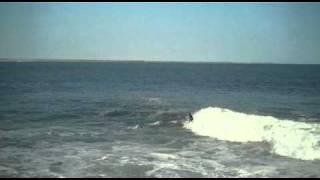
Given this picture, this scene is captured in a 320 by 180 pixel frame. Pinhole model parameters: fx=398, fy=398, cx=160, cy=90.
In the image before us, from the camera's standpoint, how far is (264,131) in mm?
19703

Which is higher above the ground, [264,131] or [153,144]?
[264,131]

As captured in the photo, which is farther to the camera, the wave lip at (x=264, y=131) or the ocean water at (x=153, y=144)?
the wave lip at (x=264, y=131)

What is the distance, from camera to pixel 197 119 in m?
24.6

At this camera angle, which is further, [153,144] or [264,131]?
[264,131]

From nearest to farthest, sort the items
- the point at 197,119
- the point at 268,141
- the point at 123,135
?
the point at 268,141 → the point at 123,135 → the point at 197,119

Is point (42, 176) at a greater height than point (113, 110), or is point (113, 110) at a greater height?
point (113, 110)

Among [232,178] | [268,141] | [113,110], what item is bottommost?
[232,178]

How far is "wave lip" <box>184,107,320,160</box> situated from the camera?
52.3 ft

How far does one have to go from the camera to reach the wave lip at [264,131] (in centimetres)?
1595

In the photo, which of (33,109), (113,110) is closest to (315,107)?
(113,110)

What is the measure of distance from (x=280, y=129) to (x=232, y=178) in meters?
9.03

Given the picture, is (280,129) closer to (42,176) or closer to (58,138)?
(58,138)

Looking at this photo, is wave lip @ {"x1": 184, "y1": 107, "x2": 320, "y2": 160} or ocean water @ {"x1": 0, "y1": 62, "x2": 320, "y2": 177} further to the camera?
wave lip @ {"x1": 184, "y1": 107, "x2": 320, "y2": 160}

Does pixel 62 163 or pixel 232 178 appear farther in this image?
pixel 62 163
